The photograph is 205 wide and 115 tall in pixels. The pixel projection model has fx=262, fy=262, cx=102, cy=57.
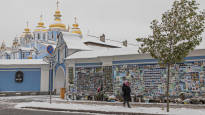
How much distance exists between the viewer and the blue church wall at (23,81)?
1051 inches

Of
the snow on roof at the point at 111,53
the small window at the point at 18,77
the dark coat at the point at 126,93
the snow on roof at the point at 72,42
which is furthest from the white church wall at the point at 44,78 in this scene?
the dark coat at the point at 126,93

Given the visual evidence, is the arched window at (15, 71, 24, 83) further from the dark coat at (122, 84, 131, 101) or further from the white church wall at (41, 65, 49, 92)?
the dark coat at (122, 84, 131, 101)

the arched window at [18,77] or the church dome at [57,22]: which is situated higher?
the church dome at [57,22]

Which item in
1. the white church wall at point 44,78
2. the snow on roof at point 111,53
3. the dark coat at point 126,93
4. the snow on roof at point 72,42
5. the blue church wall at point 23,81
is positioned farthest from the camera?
the white church wall at point 44,78

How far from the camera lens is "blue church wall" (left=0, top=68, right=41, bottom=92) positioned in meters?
26.7

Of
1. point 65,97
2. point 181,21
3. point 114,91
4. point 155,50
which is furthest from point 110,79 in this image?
point 181,21

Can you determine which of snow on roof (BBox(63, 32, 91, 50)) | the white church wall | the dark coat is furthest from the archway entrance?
the dark coat

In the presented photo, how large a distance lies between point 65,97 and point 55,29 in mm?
35646

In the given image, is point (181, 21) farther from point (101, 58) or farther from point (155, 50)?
point (101, 58)

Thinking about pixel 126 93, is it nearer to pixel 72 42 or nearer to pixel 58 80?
pixel 72 42

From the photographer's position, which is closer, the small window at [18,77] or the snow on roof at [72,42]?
the snow on roof at [72,42]

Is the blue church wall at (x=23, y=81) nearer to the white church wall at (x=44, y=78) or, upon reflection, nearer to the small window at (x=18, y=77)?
the small window at (x=18, y=77)

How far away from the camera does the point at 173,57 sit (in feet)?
37.0

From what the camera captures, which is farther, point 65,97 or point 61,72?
point 61,72
